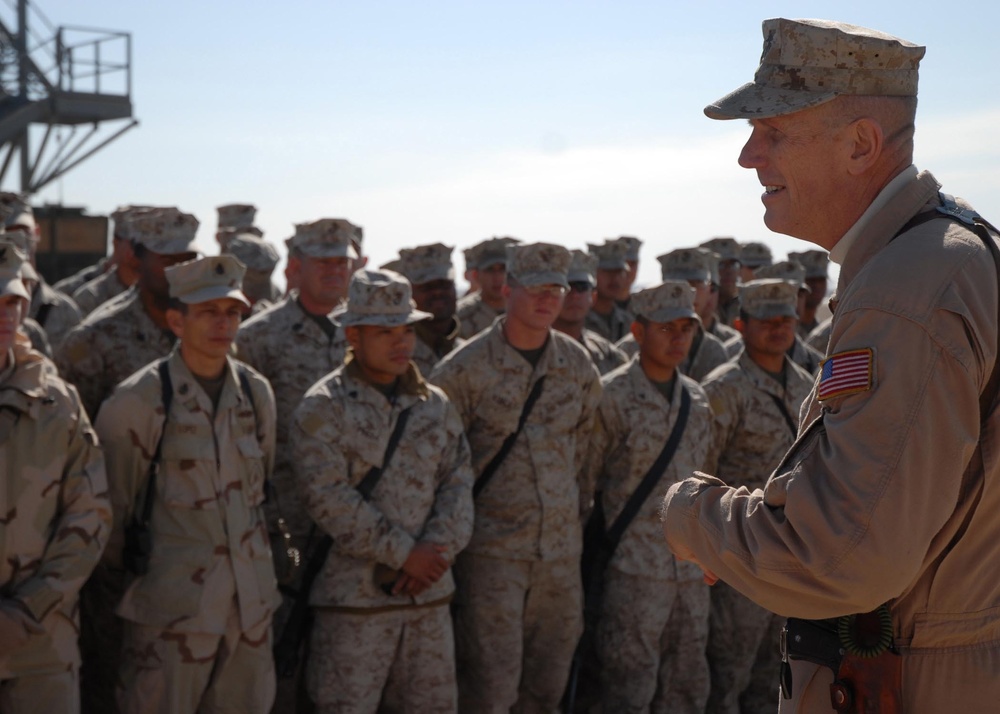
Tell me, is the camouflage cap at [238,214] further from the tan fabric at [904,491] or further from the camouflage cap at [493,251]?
the tan fabric at [904,491]

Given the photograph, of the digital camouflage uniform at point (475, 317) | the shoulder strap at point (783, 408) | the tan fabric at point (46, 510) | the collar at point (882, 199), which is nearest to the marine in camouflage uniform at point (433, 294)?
the digital camouflage uniform at point (475, 317)

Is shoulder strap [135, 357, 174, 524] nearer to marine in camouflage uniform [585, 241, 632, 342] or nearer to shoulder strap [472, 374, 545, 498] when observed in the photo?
shoulder strap [472, 374, 545, 498]

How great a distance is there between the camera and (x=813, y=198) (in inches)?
90.0

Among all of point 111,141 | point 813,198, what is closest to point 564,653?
point 813,198

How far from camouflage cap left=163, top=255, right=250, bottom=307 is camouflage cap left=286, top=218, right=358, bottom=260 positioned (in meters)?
1.58

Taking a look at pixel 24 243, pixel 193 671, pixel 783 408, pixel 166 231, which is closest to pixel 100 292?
pixel 24 243

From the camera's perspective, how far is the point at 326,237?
696 cm

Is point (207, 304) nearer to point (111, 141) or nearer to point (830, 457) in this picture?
point (830, 457)

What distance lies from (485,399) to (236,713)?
200cm

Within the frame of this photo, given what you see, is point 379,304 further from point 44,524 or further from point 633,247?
point 633,247

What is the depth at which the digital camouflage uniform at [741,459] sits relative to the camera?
6.72m

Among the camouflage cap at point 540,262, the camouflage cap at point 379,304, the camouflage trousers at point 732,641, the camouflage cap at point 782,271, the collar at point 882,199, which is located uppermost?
the camouflage cap at point 782,271

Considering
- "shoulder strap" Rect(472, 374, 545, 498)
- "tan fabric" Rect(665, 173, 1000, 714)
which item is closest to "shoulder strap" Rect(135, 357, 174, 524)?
"shoulder strap" Rect(472, 374, 545, 498)

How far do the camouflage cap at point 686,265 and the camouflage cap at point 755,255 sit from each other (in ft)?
9.26
